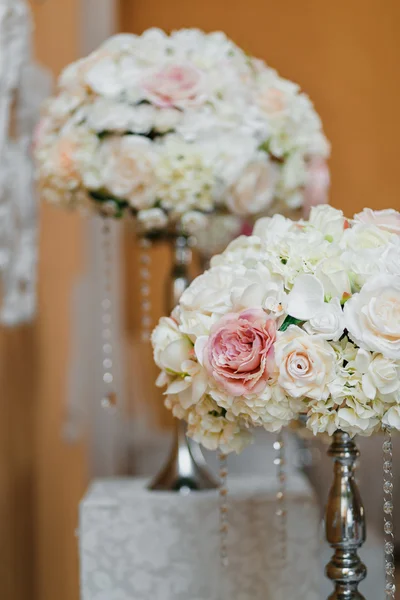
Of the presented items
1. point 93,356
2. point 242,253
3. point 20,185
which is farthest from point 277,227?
point 93,356

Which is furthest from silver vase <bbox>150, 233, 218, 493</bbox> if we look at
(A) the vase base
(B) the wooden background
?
(B) the wooden background

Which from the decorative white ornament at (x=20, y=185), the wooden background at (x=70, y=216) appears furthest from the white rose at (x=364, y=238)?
the wooden background at (x=70, y=216)

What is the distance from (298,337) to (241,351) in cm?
6

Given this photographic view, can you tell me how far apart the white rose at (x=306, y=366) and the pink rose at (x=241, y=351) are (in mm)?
19

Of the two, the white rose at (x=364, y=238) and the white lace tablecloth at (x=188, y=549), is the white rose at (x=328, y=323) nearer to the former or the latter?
the white rose at (x=364, y=238)

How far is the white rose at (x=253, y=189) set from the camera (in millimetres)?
1477

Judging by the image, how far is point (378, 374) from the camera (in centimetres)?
93

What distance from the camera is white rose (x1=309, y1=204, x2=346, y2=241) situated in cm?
105

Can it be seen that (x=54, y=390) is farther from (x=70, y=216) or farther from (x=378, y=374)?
(x=378, y=374)

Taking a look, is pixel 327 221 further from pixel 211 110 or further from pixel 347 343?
pixel 211 110

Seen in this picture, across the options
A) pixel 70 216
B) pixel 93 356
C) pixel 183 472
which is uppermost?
pixel 70 216

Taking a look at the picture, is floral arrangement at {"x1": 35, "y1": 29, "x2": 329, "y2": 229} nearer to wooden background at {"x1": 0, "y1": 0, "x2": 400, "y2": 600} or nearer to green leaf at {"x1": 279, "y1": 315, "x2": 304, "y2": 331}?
green leaf at {"x1": 279, "y1": 315, "x2": 304, "y2": 331}

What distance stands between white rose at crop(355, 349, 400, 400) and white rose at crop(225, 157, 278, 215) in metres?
0.59

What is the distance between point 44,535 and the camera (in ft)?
9.50
